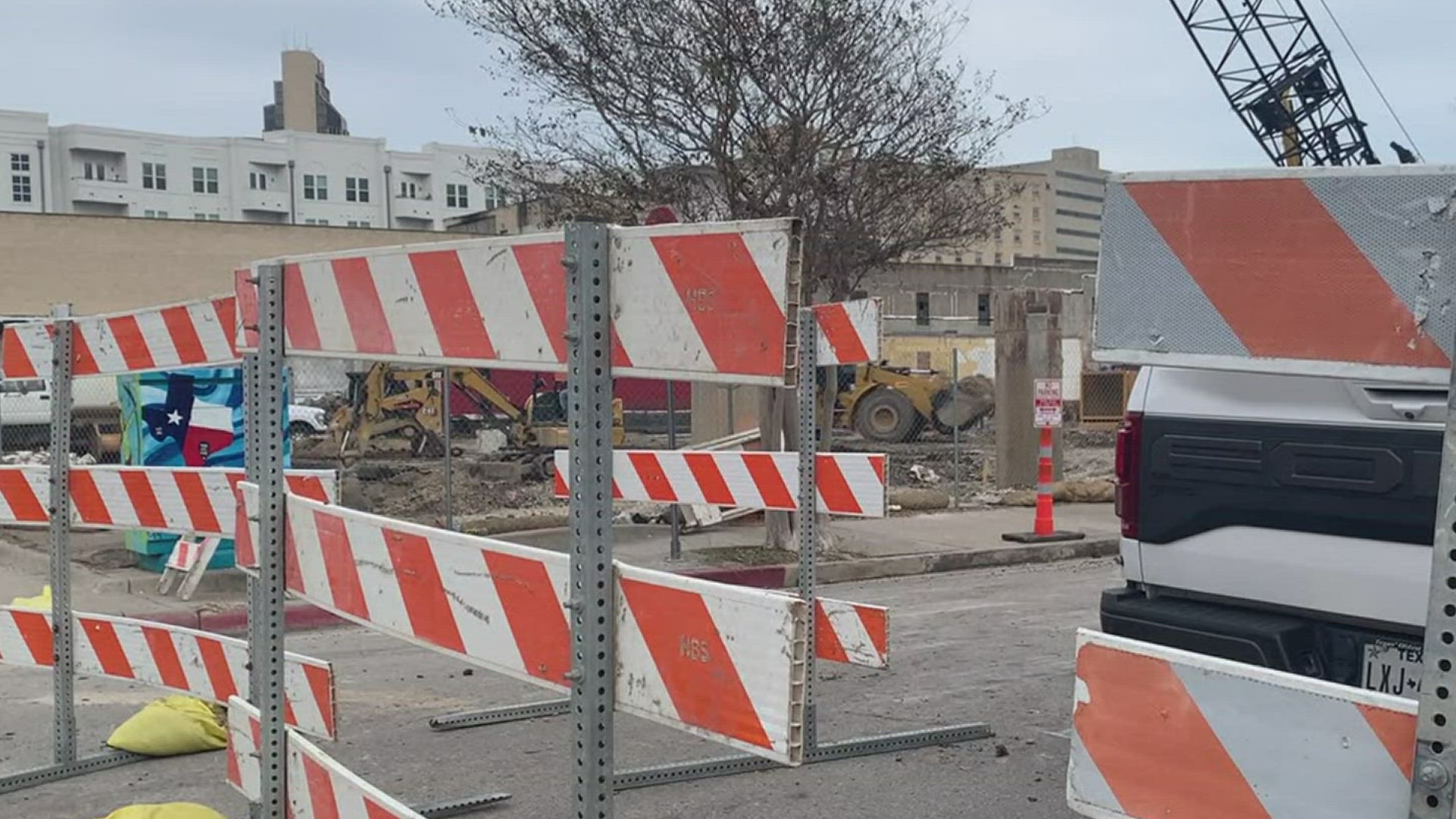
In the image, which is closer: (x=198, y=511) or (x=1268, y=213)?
(x=1268, y=213)

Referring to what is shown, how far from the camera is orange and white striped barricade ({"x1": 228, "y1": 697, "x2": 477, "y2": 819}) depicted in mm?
3146

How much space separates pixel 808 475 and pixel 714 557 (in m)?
6.04

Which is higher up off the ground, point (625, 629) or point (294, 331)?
point (294, 331)

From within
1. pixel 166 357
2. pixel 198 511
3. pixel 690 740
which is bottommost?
pixel 690 740

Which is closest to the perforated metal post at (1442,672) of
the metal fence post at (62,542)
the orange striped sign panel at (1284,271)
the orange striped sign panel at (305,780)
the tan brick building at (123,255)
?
the orange striped sign panel at (1284,271)

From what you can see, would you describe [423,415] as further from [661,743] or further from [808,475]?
[808,475]

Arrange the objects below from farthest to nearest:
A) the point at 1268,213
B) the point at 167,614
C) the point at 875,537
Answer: the point at 875,537, the point at 167,614, the point at 1268,213

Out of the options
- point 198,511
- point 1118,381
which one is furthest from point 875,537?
point 1118,381

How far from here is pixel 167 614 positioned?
9.41 metres

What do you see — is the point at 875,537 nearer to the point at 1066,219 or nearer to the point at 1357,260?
the point at 1357,260

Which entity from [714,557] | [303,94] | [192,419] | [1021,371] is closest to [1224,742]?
[714,557]

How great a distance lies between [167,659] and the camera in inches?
206

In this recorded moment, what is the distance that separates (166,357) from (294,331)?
5.69 feet

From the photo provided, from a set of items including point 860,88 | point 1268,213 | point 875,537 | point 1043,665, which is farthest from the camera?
point 875,537
